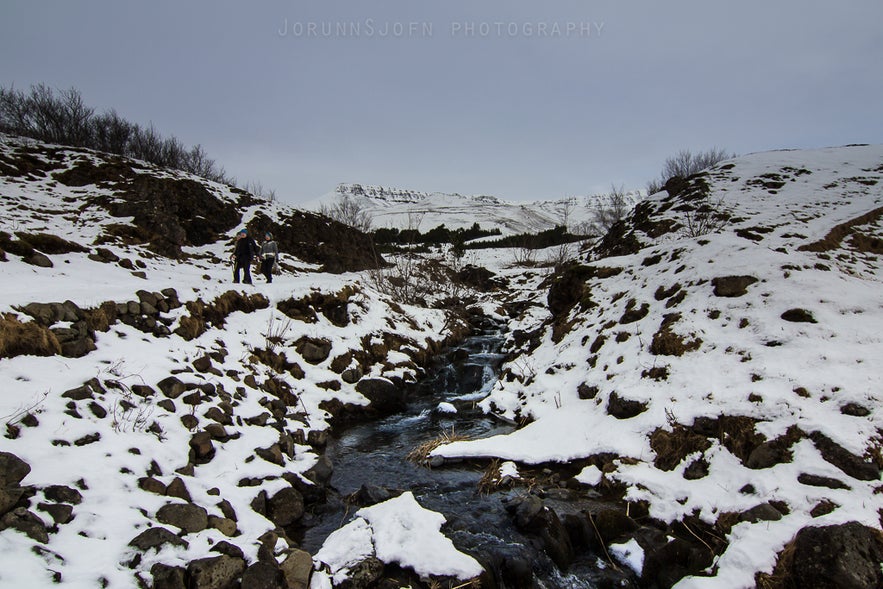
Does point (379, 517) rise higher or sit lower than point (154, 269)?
lower

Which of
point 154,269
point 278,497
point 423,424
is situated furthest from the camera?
point 154,269

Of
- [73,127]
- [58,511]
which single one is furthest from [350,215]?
[58,511]

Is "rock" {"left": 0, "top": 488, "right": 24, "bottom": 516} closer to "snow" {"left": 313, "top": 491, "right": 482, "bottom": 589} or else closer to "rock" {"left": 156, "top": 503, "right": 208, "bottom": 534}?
"rock" {"left": 156, "top": 503, "right": 208, "bottom": 534}

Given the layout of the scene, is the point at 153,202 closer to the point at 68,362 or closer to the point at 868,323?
the point at 68,362

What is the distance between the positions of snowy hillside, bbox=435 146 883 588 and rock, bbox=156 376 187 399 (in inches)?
190

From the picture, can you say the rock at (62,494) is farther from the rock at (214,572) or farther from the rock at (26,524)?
the rock at (214,572)

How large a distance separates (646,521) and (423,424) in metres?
5.53

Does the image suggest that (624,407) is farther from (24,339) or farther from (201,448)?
(24,339)

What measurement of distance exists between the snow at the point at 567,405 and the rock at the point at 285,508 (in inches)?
11.7

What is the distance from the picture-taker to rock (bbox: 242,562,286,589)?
3.85 m

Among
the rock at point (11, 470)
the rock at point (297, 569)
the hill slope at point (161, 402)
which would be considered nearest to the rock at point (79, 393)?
the hill slope at point (161, 402)

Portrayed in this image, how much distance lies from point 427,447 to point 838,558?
5926 mm

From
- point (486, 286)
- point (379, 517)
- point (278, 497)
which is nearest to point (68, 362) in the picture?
point (278, 497)

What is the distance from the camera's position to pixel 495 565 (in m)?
4.70
